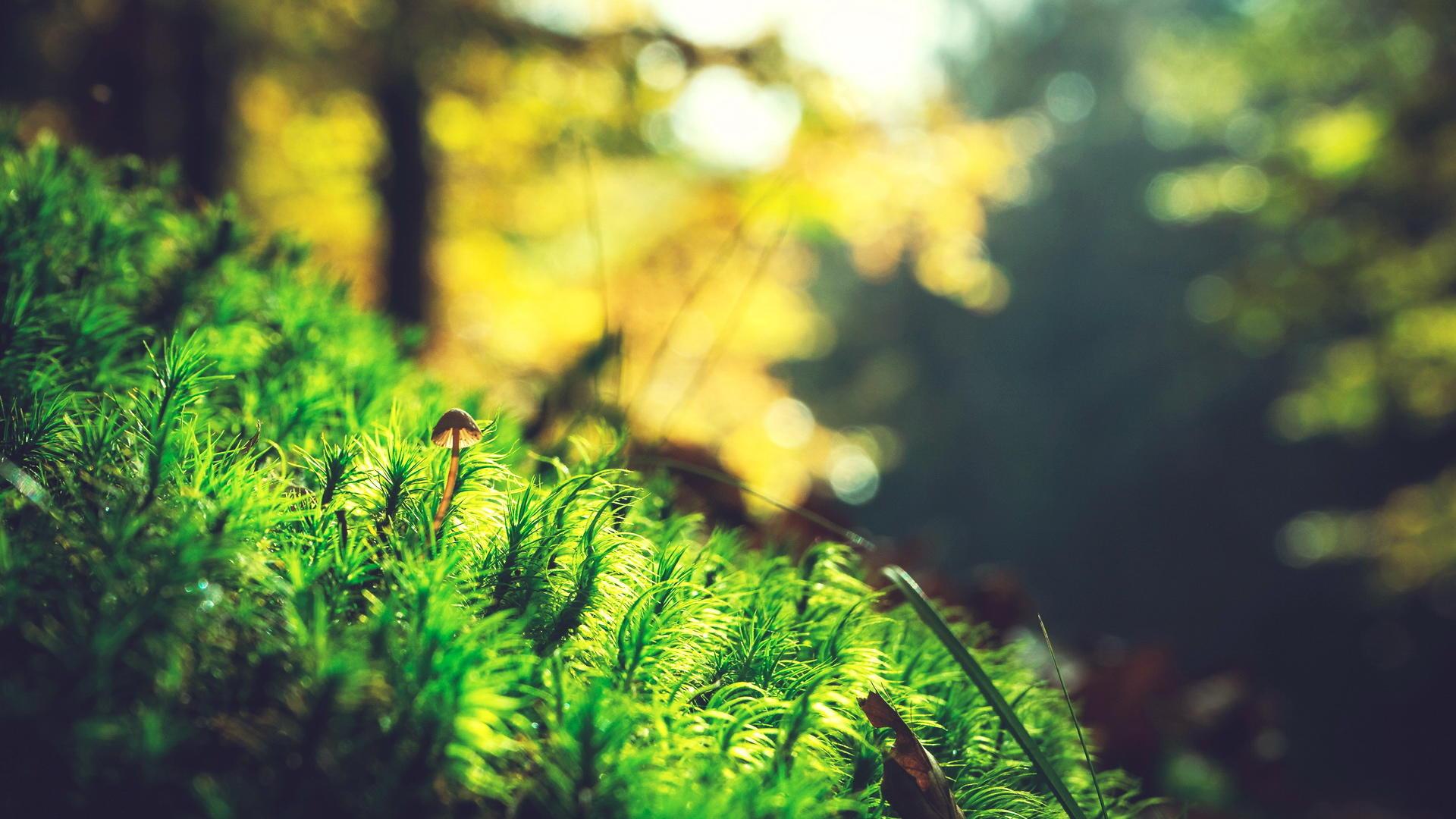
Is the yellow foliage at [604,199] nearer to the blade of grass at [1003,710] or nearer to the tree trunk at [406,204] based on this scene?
the tree trunk at [406,204]

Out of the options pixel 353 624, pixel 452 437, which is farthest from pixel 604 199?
pixel 353 624

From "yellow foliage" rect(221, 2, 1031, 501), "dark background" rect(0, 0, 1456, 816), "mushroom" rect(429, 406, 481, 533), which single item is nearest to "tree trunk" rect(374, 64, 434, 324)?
"dark background" rect(0, 0, 1456, 816)

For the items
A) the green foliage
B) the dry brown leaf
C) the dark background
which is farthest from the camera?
the dark background

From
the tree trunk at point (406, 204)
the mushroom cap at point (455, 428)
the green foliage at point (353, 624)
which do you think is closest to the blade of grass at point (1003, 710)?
the green foliage at point (353, 624)

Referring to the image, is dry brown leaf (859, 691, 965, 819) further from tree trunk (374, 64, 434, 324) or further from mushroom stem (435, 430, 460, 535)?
tree trunk (374, 64, 434, 324)

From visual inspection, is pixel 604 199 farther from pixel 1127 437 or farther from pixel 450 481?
pixel 1127 437
